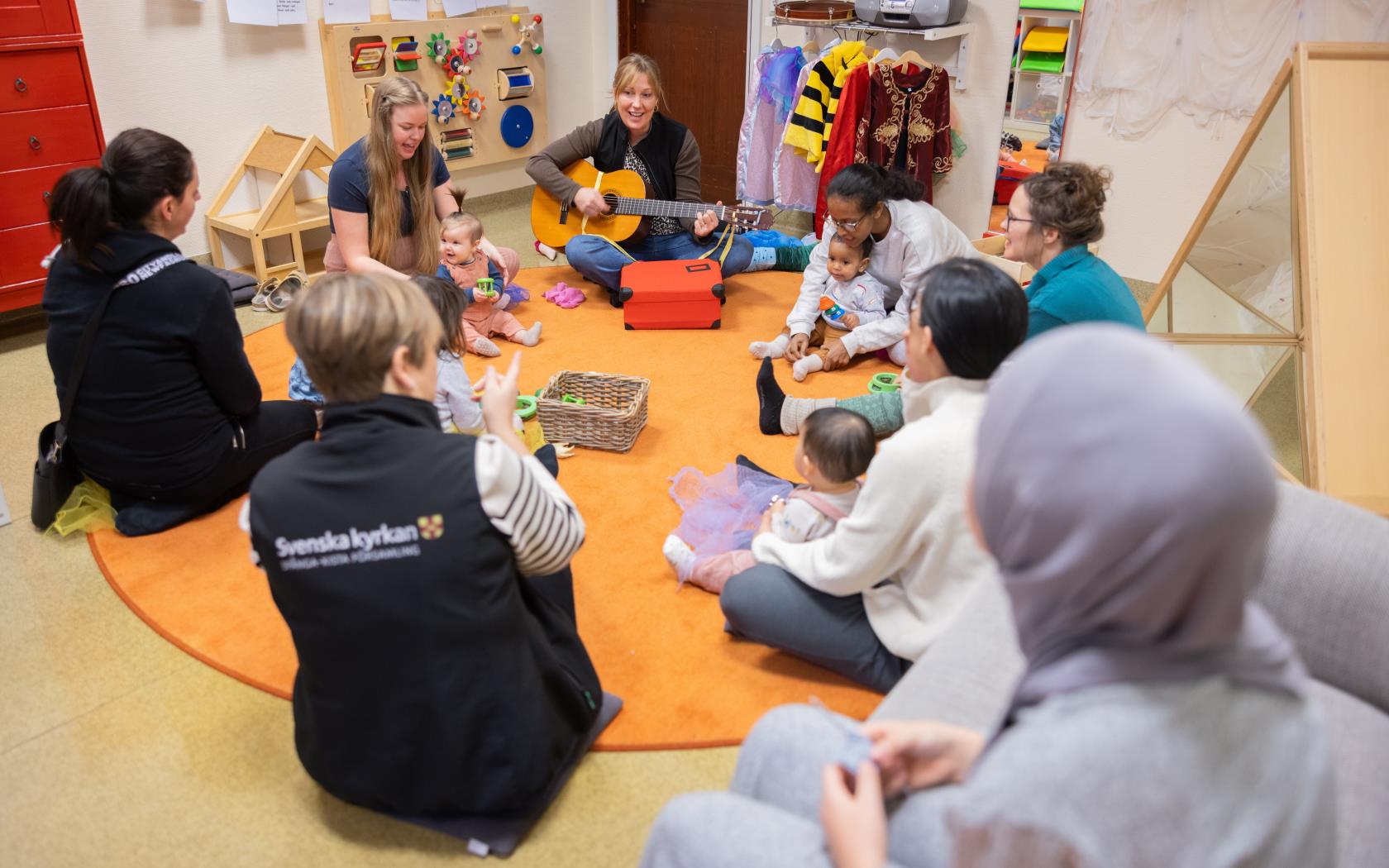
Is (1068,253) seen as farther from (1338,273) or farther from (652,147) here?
(652,147)

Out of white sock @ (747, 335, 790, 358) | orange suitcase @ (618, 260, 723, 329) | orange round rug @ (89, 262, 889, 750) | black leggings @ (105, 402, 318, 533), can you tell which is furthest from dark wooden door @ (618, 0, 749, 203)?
black leggings @ (105, 402, 318, 533)

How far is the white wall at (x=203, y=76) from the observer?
395cm

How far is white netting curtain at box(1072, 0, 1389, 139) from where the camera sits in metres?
3.86

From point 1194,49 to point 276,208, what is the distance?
396 cm

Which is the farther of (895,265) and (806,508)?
(895,265)

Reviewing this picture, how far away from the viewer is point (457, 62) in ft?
16.3

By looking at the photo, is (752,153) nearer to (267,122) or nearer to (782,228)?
(782,228)

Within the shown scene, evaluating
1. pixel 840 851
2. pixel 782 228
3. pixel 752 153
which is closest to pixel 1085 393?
pixel 840 851

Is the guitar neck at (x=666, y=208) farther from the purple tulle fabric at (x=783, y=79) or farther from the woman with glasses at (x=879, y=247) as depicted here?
the purple tulle fabric at (x=783, y=79)

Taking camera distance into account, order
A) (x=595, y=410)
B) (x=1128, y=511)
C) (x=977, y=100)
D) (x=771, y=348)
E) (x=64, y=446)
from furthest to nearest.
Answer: (x=977, y=100), (x=771, y=348), (x=595, y=410), (x=64, y=446), (x=1128, y=511)

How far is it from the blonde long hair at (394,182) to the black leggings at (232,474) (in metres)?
0.94

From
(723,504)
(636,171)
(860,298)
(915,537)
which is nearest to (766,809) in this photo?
(915,537)

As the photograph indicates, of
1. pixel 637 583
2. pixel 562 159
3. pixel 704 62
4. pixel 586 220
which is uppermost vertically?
pixel 704 62

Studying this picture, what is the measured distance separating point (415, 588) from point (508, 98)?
4.33m
